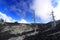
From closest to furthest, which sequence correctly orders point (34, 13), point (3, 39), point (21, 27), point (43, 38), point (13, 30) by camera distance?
point (43, 38) < point (3, 39) < point (34, 13) < point (13, 30) < point (21, 27)

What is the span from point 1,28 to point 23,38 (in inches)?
944

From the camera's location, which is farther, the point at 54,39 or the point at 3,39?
the point at 3,39

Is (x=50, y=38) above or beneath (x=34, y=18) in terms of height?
beneath

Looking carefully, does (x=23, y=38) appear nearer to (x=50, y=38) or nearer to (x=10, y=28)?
(x=50, y=38)

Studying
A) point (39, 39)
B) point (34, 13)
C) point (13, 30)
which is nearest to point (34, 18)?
point (34, 13)

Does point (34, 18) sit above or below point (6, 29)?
above

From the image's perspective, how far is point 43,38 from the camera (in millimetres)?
45688

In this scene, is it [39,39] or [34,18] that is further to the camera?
[34,18]

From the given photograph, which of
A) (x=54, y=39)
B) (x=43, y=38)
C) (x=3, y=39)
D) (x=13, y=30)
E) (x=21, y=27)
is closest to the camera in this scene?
(x=54, y=39)

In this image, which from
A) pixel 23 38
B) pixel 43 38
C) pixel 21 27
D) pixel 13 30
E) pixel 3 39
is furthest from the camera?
pixel 21 27

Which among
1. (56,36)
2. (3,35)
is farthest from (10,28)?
(56,36)

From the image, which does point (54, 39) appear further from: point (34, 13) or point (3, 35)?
point (3, 35)

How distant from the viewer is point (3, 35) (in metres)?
63.6

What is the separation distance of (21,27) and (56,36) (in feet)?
110
